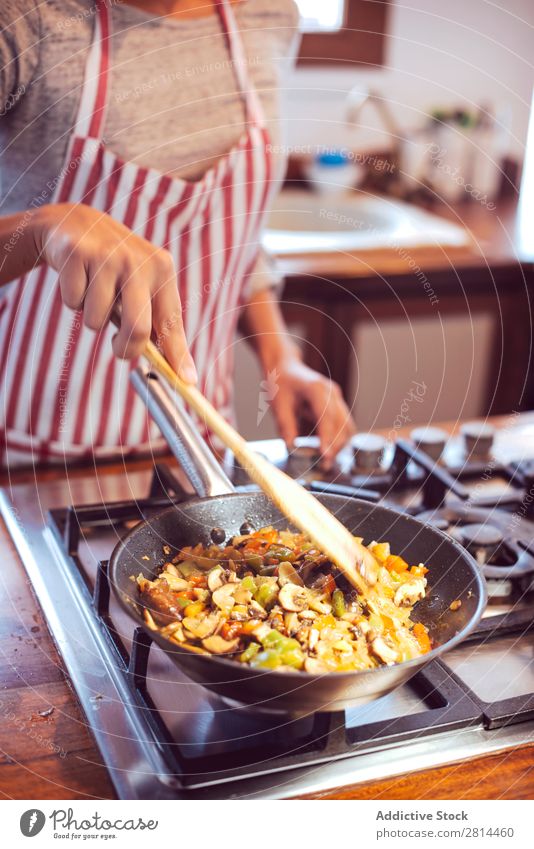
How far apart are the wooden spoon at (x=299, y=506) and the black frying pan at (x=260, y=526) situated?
1.8 inches

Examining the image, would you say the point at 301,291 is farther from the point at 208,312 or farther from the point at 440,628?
the point at 440,628

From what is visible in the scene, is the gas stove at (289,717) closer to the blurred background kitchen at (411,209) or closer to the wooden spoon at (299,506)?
the wooden spoon at (299,506)

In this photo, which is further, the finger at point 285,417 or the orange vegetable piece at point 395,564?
the finger at point 285,417

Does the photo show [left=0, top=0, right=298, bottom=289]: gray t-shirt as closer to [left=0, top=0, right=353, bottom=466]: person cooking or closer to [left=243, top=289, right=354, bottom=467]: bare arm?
[left=0, top=0, right=353, bottom=466]: person cooking

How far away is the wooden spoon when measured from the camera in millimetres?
712

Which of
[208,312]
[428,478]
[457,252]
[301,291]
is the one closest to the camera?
[428,478]

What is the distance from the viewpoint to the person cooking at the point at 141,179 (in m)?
1.02

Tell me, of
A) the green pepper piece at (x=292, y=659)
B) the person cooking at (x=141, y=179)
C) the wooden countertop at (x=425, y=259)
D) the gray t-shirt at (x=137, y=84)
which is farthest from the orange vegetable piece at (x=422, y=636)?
the wooden countertop at (x=425, y=259)

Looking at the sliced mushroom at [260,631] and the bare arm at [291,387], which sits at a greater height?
the bare arm at [291,387]

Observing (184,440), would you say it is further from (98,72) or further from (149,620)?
(98,72)

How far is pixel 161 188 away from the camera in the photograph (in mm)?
1122

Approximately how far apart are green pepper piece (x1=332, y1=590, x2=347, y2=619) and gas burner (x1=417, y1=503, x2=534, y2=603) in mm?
167

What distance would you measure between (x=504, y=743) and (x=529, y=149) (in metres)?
2.05
